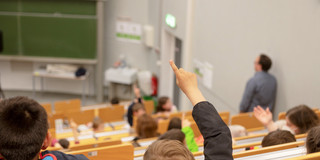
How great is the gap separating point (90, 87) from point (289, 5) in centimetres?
693

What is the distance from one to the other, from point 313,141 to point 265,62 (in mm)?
2887

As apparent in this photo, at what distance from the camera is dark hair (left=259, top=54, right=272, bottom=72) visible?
476cm

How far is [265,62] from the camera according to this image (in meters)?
4.76

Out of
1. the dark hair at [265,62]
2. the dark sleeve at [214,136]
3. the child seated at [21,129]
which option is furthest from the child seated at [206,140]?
the dark hair at [265,62]

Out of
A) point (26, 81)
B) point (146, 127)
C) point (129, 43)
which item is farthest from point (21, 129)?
point (26, 81)

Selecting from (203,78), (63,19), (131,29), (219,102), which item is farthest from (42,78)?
(219,102)

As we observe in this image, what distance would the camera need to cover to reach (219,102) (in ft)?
20.5

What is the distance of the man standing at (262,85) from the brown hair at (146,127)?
149 cm

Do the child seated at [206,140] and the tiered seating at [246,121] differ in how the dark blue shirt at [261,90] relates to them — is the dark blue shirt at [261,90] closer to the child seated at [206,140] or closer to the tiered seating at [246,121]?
the tiered seating at [246,121]

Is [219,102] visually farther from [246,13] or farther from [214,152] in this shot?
[214,152]

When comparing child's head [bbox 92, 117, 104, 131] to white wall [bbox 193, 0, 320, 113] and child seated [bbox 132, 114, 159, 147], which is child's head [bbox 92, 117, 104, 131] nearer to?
child seated [bbox 132, 114, 159, 147]

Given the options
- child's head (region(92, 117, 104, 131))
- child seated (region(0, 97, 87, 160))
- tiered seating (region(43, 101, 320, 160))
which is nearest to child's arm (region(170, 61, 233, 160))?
tiered seating (region(43, 101, 320, 160))

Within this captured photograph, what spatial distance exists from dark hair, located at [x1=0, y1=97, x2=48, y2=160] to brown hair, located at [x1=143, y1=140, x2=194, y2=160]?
46 centimetres

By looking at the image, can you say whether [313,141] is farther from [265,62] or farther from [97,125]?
[97,125]
